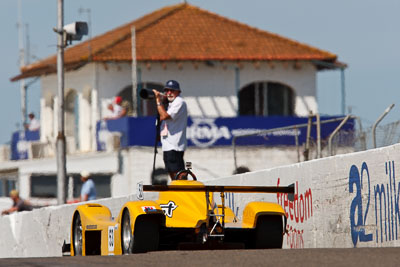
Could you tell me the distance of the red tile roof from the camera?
47.2 meters

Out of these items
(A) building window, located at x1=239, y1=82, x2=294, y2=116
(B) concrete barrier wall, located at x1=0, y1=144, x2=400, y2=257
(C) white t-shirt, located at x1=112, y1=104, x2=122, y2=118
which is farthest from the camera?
(A) building window, located at x1=239, y1=82, x2=294, y2=116

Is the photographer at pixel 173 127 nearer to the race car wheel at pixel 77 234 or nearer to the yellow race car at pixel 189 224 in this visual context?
the race car wheel at pixel 77 234

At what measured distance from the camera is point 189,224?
42.2 feet

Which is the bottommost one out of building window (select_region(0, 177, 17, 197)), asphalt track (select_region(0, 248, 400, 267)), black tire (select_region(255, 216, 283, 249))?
asphalt track (select_region(0, 248, 400, 267))

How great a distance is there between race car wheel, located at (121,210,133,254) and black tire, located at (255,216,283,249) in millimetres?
1377

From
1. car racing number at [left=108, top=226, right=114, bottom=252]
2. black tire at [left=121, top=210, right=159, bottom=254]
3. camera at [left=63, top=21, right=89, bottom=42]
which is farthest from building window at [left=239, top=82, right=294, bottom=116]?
black tire at [left=121, top=210, right=159, bottom=254]

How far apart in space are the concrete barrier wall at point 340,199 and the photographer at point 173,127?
4.01 ft

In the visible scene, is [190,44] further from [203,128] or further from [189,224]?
[189,224]

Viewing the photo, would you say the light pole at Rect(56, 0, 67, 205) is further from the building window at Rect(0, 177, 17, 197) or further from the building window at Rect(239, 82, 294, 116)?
the building window at Rect(0, 177, 17, 197)

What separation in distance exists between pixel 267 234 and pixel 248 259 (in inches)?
104

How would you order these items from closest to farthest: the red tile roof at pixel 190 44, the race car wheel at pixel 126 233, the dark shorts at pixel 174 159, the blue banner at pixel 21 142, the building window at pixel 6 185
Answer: the race car wheel at pixel 126 233, the dark shorts at pixel 174 159, the red tile roof at pixel 190 44, the blue banner at pixel 21 142, the building window at pixel 6 185

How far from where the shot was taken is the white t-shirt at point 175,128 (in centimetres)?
1634

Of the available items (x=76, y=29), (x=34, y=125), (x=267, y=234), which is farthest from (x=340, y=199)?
(x=34, y=125)

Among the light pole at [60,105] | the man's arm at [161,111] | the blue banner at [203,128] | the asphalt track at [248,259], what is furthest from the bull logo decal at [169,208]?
the blue banner at [203,128]
